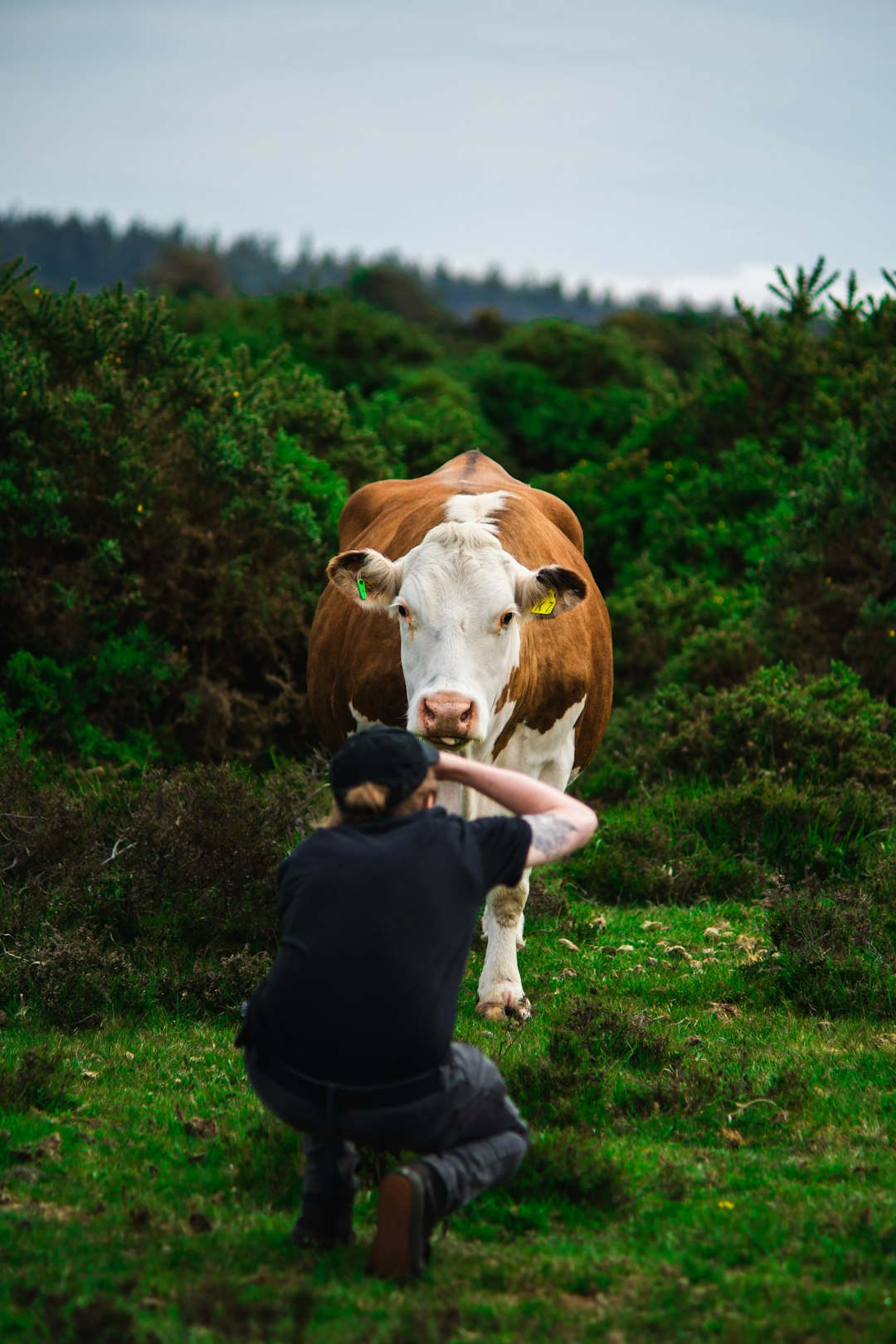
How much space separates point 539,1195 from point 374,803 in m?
1.37

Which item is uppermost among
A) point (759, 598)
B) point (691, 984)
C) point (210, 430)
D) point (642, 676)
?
point (210, 430)

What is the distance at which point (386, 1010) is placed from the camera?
3.35m

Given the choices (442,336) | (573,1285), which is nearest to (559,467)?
(442,336)

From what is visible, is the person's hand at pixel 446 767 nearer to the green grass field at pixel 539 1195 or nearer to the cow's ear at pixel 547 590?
the green grass field at pixel 539 1195

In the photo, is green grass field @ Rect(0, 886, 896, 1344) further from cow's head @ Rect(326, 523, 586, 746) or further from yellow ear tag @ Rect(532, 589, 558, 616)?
yellow ear tag @ Rect(532, 589, 558, 616)

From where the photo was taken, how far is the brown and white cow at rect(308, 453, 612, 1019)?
5914mm

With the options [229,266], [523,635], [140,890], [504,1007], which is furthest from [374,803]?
[229,266]

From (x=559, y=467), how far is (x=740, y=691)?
1940cm

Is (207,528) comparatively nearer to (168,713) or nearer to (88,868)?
(168,713)

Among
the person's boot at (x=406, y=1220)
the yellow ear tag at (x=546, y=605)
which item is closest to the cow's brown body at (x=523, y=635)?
the yellow ear tag at (x=546, y=605)

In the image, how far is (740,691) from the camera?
9.88m

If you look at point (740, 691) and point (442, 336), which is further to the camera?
point (442, 336)

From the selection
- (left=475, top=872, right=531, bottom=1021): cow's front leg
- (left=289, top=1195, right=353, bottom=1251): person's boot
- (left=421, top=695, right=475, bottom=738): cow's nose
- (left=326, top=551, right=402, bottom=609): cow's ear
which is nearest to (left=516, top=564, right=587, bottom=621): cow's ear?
(left=326, top=551, right=402, bottom=609): cow's ear

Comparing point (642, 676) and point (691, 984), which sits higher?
point (642, 676)
